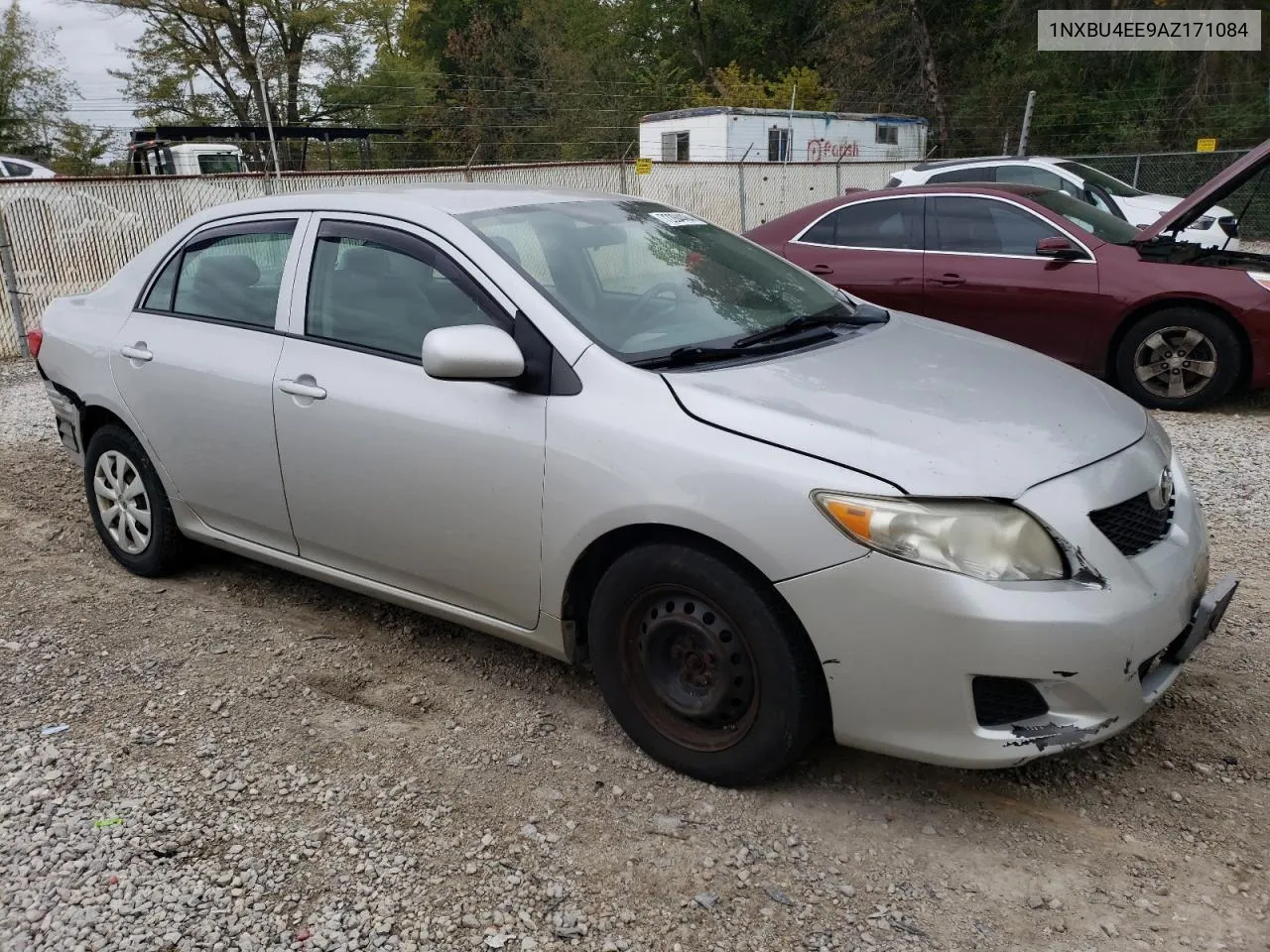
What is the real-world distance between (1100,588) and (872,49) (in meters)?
34.3

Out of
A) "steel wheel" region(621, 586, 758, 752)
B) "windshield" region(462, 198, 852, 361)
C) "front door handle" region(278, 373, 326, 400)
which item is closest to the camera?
"steel wheel" region(621, 586, 758, 752)

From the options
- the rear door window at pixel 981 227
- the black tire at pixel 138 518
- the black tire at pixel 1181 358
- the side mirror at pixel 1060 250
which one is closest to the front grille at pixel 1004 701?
the black tire at pixel 138 518

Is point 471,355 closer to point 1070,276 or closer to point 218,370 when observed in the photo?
point 218,370

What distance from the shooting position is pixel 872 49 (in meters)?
33.2

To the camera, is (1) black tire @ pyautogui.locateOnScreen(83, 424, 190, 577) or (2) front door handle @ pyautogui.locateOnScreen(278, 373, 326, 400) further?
(1) black tire @ pyautogui.locateOnScreen(83, 424, 190, 577)

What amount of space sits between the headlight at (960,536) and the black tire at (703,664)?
0.34 metres

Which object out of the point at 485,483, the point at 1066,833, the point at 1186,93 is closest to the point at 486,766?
the point at 485,483

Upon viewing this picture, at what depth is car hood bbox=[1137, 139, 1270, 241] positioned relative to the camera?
5.76m

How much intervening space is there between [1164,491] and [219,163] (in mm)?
25337

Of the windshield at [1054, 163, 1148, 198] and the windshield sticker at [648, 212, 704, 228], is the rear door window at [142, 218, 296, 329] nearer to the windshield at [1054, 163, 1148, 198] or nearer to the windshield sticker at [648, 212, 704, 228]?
the windshield sticker at [648, 212, 704, 228]

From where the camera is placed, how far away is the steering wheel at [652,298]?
130 inches


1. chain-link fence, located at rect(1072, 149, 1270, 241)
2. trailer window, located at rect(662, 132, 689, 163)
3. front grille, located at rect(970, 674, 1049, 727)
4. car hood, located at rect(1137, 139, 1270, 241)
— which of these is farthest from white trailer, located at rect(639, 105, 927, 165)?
front grille, located at rect(970, 674, 1049, 727)

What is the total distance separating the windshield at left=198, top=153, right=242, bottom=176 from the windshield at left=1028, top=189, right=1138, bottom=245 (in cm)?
2075

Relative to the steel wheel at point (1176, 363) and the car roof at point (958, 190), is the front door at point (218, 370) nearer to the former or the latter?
the car roof at point (958, 190)
